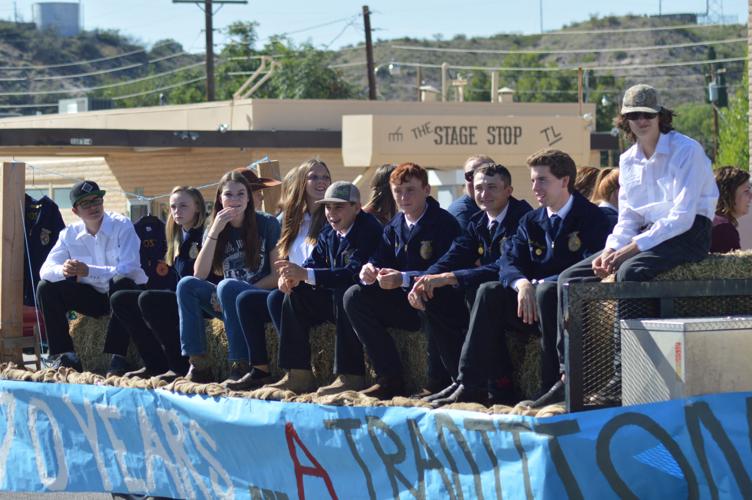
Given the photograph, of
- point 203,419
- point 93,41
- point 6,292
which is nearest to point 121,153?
point 6,292

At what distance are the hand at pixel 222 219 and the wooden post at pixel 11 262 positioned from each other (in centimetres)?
204

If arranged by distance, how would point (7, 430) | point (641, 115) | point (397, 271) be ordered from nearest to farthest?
point (641, 115) → point (397, 271) → point (7, 430)

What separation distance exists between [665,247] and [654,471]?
1.05 metres

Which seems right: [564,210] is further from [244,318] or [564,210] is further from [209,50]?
[209,50]

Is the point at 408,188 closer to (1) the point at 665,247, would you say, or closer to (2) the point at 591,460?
(1) the point at 665,247

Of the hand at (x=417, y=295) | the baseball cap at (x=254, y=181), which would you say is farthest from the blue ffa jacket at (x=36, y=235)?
the hand at (x=417, y=295)

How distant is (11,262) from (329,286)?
134 inches

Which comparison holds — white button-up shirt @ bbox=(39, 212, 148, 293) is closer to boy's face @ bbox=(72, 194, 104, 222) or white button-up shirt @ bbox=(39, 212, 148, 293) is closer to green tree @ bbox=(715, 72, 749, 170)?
boy's face @ bbox=(72, 194, 104, 222)

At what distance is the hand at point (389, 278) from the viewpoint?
7258 millimetres

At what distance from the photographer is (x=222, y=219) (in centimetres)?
868

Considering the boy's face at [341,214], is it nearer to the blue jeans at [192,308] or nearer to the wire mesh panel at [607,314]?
the blue jeans at [192,308]

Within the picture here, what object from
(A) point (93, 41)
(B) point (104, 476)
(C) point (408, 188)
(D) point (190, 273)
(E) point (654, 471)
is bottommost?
(B) point (104, 476)

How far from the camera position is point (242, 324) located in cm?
823

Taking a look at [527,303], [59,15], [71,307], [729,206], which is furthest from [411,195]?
[59,15]
